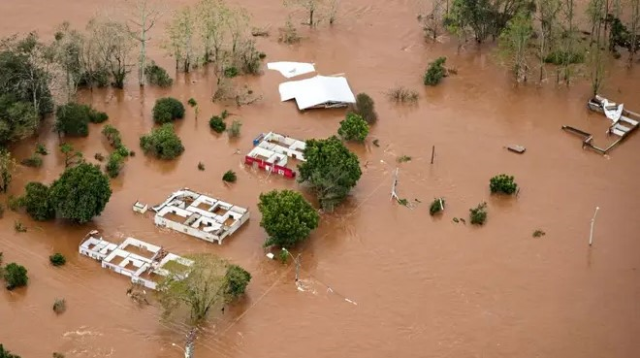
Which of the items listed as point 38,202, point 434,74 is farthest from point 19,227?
point 434,74

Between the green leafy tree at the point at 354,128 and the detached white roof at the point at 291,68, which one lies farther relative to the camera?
the detached white roof at the point at 291,68

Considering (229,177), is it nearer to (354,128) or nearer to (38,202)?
(354,128)

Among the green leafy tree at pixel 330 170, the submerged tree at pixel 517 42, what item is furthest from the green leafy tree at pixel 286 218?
the submerged tree at pixel 517 42

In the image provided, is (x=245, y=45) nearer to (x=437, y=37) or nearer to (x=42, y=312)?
(x=437, y=37)

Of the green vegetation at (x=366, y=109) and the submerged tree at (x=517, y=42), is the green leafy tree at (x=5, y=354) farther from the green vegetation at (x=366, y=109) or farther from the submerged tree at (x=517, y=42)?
the submerged tree at (x=517, y=42)

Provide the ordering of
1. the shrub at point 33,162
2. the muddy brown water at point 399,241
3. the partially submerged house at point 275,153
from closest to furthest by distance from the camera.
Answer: the muddy brown water at point 399,241 < the shrub at point 33,162 < the partially submerged house at point 275,153

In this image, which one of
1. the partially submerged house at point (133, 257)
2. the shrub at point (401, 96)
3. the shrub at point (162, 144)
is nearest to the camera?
the partially submerged house at point (133, 257)
